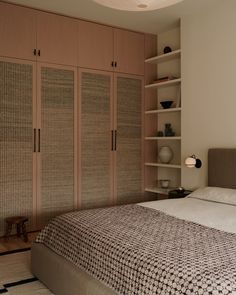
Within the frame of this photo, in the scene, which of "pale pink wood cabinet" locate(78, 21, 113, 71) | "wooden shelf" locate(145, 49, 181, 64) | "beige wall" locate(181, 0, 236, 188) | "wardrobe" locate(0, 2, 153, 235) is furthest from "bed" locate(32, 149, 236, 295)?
"pale pink wood cabinet" locate(78, 21, 113, 71)

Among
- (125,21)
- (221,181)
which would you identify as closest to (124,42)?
(125,21)

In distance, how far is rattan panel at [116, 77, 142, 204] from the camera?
4512 mm

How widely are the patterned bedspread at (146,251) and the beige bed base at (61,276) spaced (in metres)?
0.04

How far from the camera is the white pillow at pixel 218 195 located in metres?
3.01

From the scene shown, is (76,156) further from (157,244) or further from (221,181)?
(157,244)

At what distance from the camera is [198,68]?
12.9 ft

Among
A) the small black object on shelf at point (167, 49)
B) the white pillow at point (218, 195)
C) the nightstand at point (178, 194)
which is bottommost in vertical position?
the nightstand at point (178, 194)

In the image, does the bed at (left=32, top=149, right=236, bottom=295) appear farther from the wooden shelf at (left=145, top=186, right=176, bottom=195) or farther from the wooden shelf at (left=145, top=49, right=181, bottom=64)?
the wooden shelf at (left=145, top=49, right=181, bottom=64)

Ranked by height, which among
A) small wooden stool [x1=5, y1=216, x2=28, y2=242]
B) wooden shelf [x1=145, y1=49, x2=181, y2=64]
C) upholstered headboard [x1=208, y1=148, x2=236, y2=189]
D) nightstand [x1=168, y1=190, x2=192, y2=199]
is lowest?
small wooden stool [x1=5, y1=216, x2=28, y2=242]

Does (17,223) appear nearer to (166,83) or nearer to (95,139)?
(95,139)

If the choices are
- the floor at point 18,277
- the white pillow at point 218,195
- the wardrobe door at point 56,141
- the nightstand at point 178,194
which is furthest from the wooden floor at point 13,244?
the white pillow at point 218,195

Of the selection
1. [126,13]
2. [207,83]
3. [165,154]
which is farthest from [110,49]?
[165,154]

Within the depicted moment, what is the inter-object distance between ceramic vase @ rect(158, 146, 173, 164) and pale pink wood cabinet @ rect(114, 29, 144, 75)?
1114 millimetres

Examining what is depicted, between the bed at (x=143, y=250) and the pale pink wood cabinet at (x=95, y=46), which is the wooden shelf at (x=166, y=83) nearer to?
the pale pink wood cabinet at (x=95, y=46)
